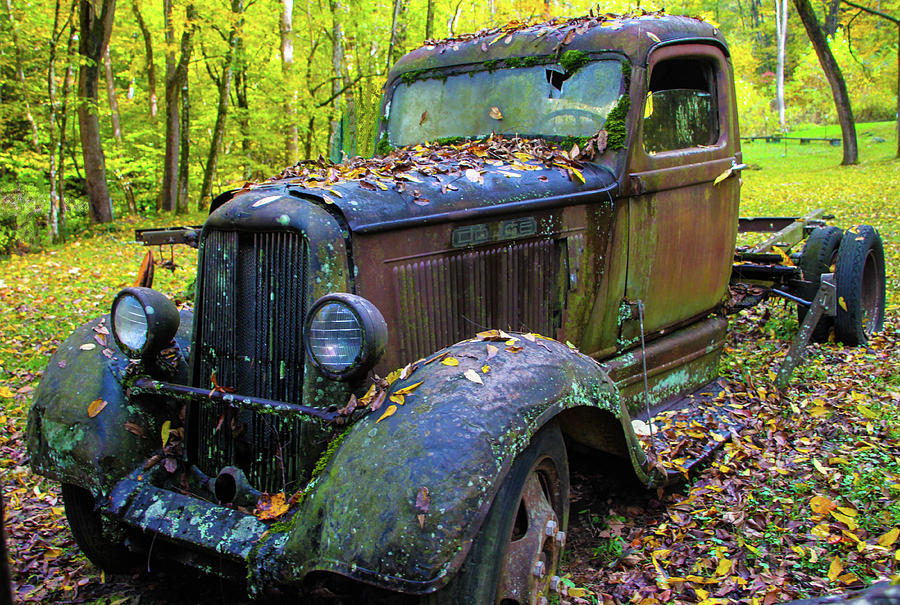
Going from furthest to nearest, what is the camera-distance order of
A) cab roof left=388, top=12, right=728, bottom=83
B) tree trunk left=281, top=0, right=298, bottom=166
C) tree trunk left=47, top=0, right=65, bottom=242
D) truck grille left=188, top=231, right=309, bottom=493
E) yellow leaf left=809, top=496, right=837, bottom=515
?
tree trunk left=281, top=0, right=298, bottom=166
tree trunk left=47, top=0, right=65, bottom=242
cab roof left=388, top=12, right=728, bottom=83
yellow leaf left=809, top=496, right=837, bottom=515
truck grille left=188, top=231, right=309, bottom=493

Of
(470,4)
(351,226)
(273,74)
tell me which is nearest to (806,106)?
(470,4)

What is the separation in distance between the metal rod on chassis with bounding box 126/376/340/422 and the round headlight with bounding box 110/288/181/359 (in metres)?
0.14

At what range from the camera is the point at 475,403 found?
224cm

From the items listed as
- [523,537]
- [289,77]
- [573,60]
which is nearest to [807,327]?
[573,60]

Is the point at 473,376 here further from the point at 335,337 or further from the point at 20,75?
the point at 20,75

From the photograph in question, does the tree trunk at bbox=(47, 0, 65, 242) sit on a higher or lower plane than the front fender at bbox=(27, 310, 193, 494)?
higher

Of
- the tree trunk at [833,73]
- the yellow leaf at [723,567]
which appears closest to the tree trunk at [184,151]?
the tree trunk at [833,73]

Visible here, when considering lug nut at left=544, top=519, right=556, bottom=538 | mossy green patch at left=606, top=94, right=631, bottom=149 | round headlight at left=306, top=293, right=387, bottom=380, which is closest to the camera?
round headlight at left=306, top=293, right=387, bottom=380

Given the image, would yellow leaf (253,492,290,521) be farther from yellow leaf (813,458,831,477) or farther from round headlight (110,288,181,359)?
yellow leaf (813,458,831,477)

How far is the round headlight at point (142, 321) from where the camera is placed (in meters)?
2.85

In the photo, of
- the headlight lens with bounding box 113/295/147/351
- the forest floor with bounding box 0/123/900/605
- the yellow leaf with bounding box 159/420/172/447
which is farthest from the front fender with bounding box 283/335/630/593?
the headlight lens with bounding box 113/295/147/351

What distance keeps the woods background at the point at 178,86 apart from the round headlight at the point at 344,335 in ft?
11.2

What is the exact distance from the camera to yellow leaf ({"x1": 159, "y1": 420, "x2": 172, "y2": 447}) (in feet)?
9.75

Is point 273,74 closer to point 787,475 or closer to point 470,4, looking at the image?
point 470,4
